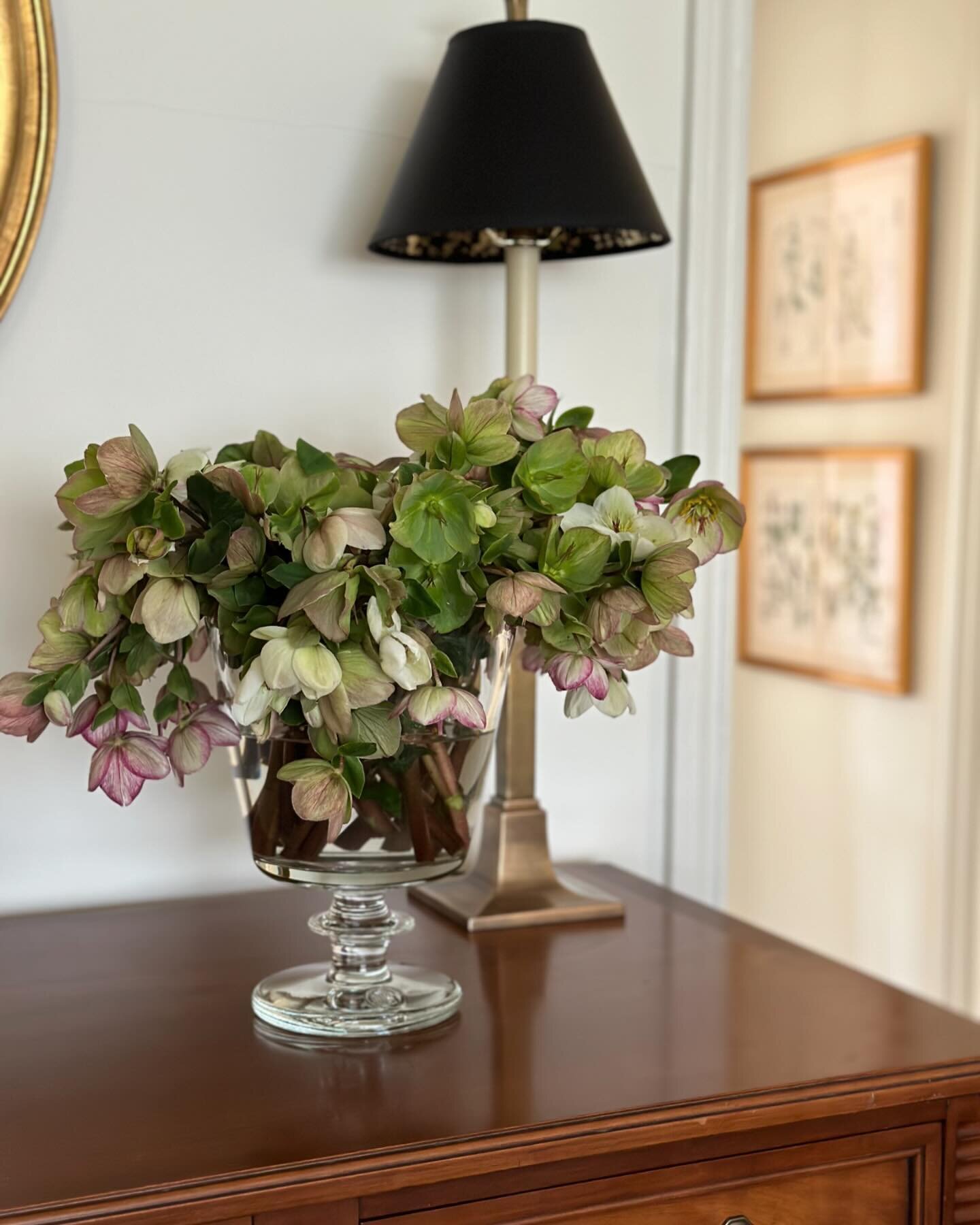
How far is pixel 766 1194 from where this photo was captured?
853 millimetres

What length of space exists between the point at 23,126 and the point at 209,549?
55 centimetres

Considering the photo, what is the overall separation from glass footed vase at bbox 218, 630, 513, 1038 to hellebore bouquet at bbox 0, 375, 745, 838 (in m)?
0.02

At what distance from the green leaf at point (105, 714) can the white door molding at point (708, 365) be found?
2.44 feet

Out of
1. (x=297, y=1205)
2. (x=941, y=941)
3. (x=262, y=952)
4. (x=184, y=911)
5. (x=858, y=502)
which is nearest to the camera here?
(x=297, y=1205)

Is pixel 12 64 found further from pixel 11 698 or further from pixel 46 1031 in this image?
pixel 46 1031

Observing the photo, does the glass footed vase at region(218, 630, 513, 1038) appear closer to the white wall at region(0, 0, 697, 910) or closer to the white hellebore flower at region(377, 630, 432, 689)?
the white hellebore flower at region(377, 630, 432, 689)

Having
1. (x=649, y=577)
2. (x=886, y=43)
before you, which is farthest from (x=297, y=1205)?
(x=886, y=43)

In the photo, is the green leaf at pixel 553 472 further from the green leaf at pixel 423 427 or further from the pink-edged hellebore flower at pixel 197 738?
the pink-edged hellebore flower at pixel 197 738

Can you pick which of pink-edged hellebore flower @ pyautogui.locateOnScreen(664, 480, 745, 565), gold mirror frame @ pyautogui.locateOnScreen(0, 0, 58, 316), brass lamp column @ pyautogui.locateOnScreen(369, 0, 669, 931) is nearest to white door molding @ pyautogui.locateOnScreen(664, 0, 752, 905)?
brass lamp column @ pyautogui.locateOnScreen(369, 0, 669, 931)

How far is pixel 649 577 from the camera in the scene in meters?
0.82

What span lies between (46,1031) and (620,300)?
2.95ft

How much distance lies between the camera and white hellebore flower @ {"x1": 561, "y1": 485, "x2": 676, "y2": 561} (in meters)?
0.83

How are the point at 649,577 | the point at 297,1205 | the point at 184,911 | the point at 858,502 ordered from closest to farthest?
1. the point at 297,1205
2. the point at 649,577
3. the point at 184,911
4. the point at 858,502

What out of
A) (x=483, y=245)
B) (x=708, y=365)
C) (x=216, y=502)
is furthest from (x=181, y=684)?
(x=708, y=365)
